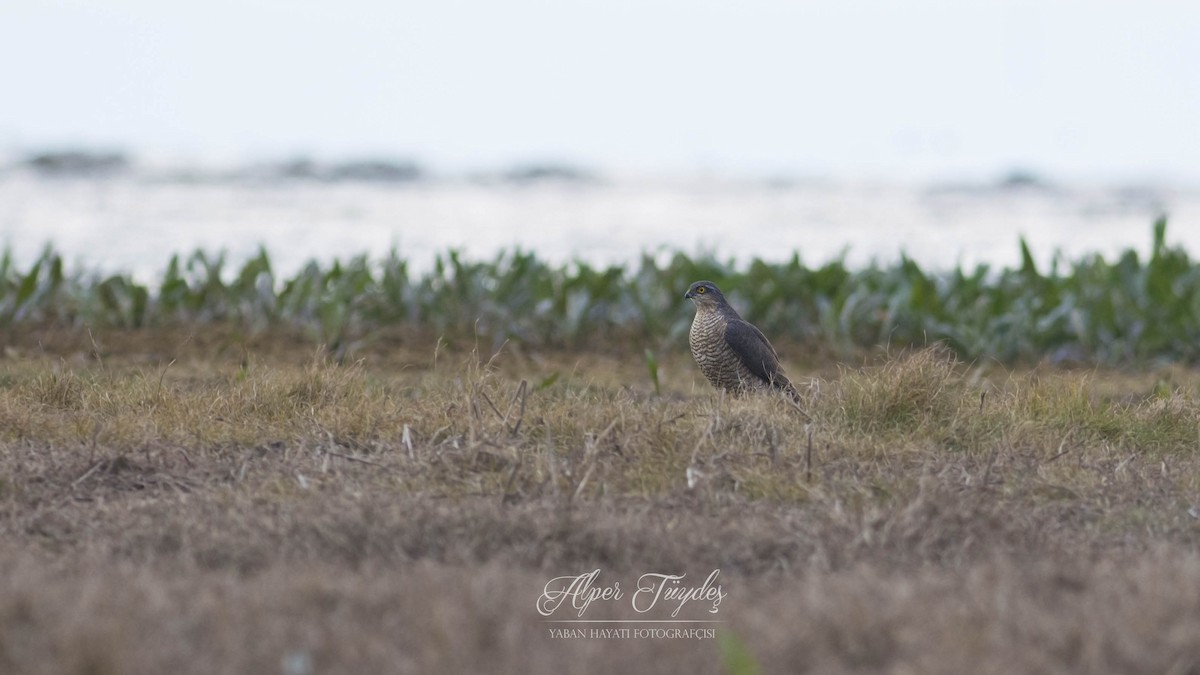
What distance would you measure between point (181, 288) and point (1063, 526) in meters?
6.95

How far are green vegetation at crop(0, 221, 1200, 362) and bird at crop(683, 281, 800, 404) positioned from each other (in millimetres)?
2719

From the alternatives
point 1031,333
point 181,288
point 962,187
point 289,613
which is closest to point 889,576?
point 289,613

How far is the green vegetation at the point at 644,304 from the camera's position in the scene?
9.11 m

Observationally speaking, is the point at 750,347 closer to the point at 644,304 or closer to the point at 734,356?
the point at 734,356

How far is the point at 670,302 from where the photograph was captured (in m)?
9.55

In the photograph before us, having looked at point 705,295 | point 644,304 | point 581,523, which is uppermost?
point 705,295

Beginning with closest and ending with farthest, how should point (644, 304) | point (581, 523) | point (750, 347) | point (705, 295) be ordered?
1. point (581, 523)
2. point (750, 347)
3. point (705, 295)
4. point (644, 304)

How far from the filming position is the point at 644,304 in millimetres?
9367

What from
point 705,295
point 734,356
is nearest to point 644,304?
point 705,295

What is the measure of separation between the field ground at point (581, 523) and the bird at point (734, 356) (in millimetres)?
409

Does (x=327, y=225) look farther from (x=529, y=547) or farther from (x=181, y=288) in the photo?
(x=529, y=547)

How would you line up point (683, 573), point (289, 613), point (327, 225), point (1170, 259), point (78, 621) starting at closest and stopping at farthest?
point (78, 621) → point (289, 613) → point (683, 573) → point (1170, 259) → point (327, 225)

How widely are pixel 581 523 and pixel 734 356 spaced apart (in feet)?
8.38

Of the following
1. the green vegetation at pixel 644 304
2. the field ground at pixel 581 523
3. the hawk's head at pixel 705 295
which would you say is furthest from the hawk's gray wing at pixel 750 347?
the green vegetation at pixel 644 304
